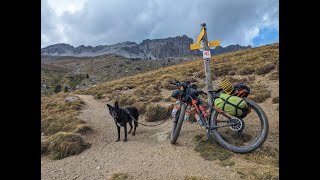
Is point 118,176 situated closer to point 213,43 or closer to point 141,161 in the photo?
point 141,161

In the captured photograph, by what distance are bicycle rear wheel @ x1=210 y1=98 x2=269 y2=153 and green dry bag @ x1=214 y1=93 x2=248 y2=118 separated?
37 cm

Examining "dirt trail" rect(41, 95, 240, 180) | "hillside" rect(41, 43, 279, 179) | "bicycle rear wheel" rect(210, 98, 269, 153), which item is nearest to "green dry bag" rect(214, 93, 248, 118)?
"bicycle rear wheel" rect(210, 98, 269, 153)

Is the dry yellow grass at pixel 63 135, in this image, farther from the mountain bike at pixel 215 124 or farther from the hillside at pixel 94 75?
the hillside at pixel 94 75

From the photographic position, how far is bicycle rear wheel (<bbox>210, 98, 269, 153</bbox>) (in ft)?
24.5

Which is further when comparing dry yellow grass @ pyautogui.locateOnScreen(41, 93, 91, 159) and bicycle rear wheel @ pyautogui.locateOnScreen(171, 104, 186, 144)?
dry yellow grass @ pyautogui.locateOnScreen(41, 93, 91, 159)

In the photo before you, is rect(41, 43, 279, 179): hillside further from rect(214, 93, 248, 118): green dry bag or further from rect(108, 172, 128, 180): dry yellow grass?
rect(214, 93, 248, 118): green dry bag

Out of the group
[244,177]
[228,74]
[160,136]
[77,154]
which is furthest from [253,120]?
[228,74]

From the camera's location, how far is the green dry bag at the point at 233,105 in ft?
23.9

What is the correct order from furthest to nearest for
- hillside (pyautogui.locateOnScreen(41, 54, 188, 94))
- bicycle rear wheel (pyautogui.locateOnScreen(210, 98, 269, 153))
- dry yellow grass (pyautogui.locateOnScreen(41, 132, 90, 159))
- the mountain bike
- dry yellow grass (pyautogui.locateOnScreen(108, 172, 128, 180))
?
hillside (pyautogui.locateOnScreen(41, 54, 188, 94)) < dry yellow grass (pyautogui.locateOnScreen(41, 132, 90, 159)) < the mountain bike < bicycle rear wheel (pyautogui.locateOnScreen(210, 98, 269, 153)) < dry yellow grass (pyautogui.locateOnScreen(108, 172, 128, 180))
